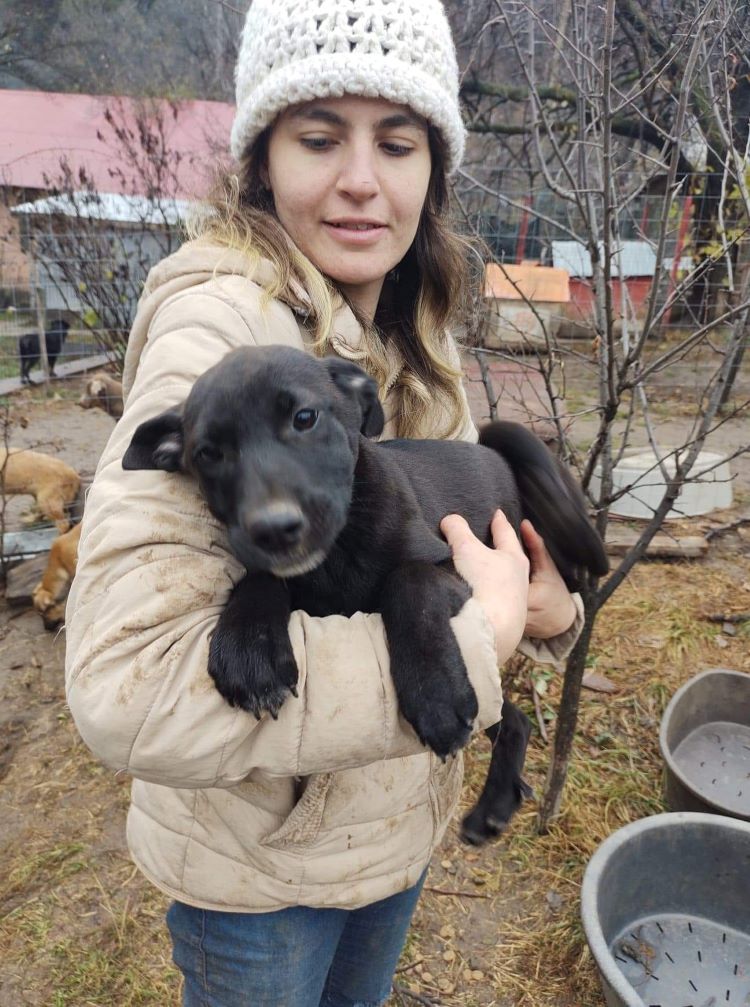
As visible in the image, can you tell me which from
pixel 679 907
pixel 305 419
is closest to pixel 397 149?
pixel 305 419

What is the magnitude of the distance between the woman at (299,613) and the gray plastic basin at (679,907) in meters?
1.07

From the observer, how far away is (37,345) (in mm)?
11820

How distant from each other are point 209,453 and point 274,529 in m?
0.26

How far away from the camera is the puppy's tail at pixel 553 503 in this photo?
2404mm

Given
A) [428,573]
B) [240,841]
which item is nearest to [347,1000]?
[240,841]

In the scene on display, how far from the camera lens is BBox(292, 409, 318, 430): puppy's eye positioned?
168cm

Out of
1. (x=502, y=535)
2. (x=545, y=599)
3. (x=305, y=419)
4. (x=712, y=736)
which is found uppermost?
(x=305, y=419)

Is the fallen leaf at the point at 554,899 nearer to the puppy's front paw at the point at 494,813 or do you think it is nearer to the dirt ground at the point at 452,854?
the dirt ground at the point at 452,854

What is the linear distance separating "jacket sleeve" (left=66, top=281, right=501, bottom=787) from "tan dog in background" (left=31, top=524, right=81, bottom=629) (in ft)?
12.7

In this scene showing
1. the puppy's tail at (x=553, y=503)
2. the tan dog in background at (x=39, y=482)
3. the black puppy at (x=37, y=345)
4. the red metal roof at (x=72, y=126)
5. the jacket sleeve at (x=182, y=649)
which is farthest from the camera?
the red metal roof at (x=72, y=126)

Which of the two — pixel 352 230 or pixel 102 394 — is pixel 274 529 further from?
pixel 102 394

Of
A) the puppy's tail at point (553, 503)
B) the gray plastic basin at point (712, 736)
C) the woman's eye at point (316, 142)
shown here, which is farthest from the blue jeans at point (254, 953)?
the gray plastic basin at point (712, 736)

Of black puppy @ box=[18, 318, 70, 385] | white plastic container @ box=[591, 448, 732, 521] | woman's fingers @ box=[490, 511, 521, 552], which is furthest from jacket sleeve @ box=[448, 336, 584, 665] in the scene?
black puppy @ box=[18, 318, 70, 385]

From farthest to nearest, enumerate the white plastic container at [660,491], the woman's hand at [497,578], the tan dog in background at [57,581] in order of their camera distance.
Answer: the white plastic container at [660,491], the tan dog in background at [57,581], the woman's hand at [497,578]
